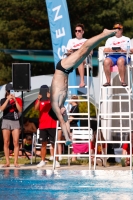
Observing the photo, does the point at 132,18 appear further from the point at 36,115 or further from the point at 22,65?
the point at 22,65

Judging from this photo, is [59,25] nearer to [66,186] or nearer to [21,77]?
[21,77]

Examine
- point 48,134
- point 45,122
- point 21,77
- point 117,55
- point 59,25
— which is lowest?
point 48,134

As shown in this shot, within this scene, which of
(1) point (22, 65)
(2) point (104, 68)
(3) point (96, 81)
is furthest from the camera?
(3) point (96, 81)

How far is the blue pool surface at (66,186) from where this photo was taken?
26.5ft

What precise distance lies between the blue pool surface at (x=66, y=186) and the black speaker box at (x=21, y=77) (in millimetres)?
6058

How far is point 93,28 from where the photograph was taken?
38.1 metres

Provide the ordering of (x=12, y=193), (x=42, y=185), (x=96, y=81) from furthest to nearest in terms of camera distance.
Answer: (x=96, y=81)
(x=42, y=185)
(x=12, y=193)

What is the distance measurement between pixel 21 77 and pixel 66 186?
362 inches

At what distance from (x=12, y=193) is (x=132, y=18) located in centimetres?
3222

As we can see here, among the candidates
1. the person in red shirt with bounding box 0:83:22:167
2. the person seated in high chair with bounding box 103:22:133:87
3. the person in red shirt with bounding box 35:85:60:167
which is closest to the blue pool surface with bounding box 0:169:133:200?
the person in red shirt with bounding box 0:83:22:167

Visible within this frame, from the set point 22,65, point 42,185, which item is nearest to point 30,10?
point 22,65

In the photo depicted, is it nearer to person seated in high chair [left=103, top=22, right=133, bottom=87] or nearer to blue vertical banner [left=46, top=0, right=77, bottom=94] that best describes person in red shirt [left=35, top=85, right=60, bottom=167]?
person seated in high chair [left=103, top=22, right=133, bottom=87]

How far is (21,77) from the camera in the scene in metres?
18.3

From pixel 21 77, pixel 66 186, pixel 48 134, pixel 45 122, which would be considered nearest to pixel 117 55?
pixel 45 122
